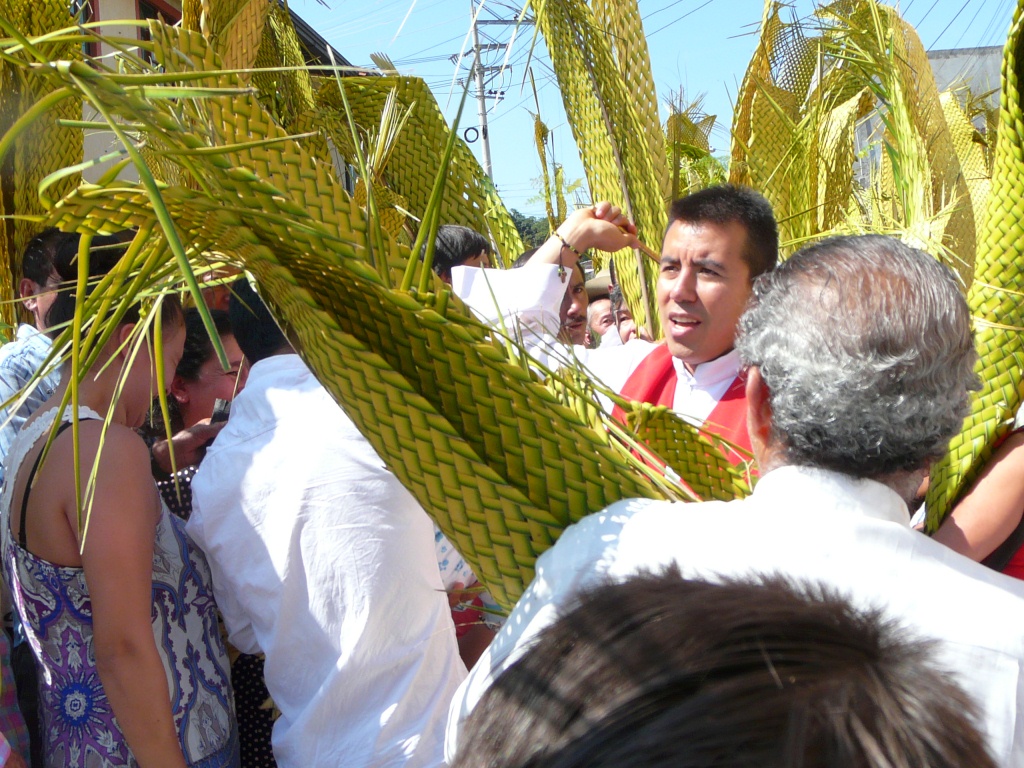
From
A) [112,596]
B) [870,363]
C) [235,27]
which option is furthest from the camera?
[235,27]

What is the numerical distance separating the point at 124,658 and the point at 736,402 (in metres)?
1.32

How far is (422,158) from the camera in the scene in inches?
107

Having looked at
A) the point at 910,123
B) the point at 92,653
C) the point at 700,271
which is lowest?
the point at 92,653

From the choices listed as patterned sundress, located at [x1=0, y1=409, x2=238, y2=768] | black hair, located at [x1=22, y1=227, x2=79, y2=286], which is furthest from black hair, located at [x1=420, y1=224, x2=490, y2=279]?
patterned sundress, located at [x1=0, y1=409, x2=238, y2=768]

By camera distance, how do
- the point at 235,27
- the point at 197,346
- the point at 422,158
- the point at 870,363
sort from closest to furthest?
the point at 870,363, the point at 235,27, the point at 197,346, the point at 422,158

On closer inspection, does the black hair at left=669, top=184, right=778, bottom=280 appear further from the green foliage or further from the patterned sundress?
the patterned sundress

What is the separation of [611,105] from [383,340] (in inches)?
64.7

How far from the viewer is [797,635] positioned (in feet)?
1.51

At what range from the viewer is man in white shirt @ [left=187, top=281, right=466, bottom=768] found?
165cm

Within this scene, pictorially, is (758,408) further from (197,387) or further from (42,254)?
(197,387)

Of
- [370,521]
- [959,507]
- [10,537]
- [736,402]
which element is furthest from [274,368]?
[959,507]

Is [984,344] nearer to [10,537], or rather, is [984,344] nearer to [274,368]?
[274,368]

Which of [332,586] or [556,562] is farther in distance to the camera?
[332,586]

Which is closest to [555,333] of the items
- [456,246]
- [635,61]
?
[456,246]
